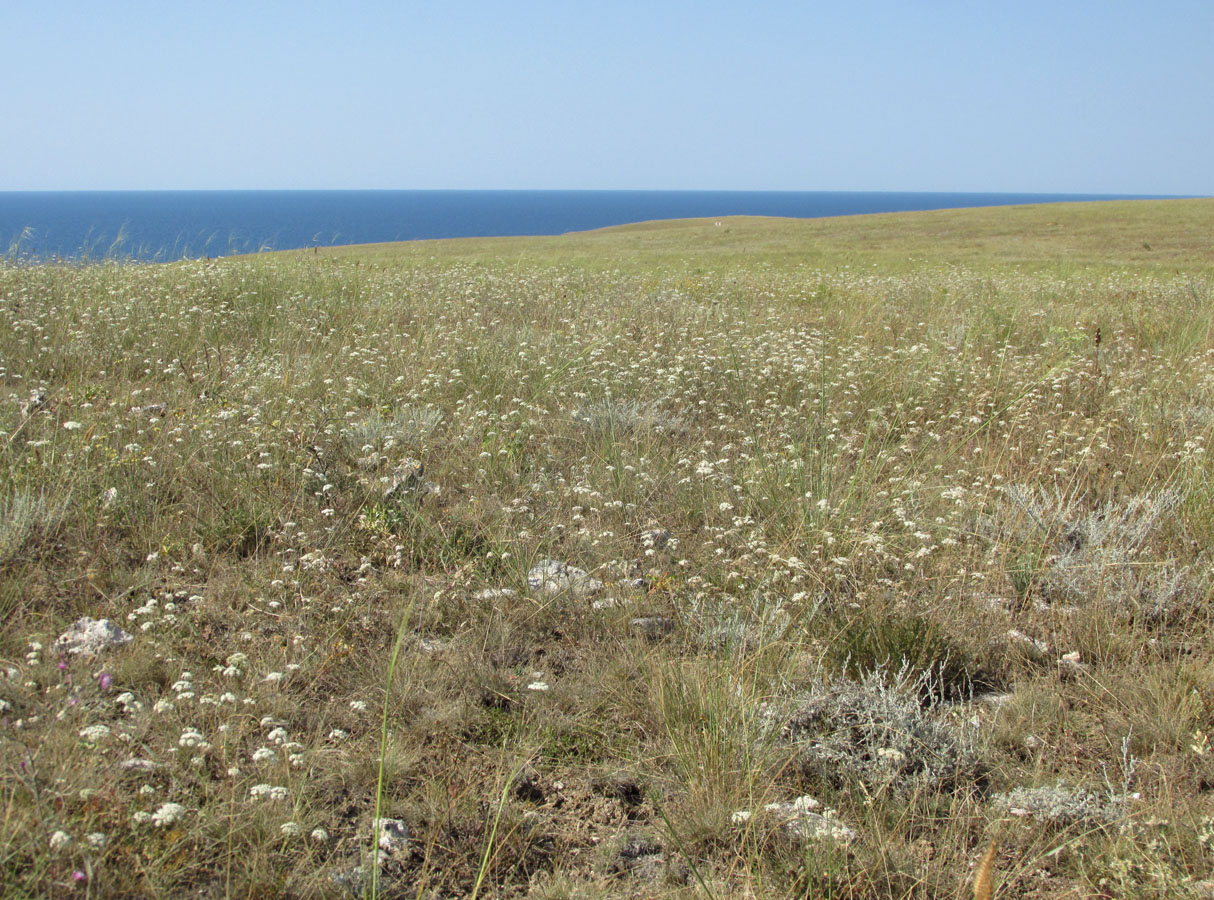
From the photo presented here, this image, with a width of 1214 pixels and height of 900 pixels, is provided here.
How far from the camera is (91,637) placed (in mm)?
2887

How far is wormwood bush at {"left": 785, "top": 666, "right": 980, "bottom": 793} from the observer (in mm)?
2490

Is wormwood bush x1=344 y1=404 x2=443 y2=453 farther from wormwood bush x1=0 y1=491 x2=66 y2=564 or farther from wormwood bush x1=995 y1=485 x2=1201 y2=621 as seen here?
wormwood bush x1=995 y1=485 x2=1201 y2=621

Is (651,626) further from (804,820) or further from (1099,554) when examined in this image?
(1099,554)

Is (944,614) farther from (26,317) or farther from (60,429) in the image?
(26,317)

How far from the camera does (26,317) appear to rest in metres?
6.94

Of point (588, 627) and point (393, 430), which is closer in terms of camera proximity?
point (588, 627)

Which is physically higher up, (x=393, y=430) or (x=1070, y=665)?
(x=393, y=430)

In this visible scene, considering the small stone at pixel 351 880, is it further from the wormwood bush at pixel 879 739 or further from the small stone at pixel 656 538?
the small stone at pixel 656 538

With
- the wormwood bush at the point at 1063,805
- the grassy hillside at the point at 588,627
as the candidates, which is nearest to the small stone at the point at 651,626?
the grassy hillside at the point at 588,627

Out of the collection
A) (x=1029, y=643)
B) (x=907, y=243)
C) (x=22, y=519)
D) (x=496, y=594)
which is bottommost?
(x=1029, y=643)

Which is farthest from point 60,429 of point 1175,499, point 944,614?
point 1175,499

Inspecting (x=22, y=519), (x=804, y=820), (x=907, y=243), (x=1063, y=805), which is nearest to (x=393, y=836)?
(x=804, y=820)

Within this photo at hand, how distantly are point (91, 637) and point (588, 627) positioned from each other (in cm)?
187

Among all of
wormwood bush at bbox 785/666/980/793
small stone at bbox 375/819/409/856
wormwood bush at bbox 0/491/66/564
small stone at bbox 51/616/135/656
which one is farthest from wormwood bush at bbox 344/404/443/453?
wormwood bush at bbox 785/666/980/793
